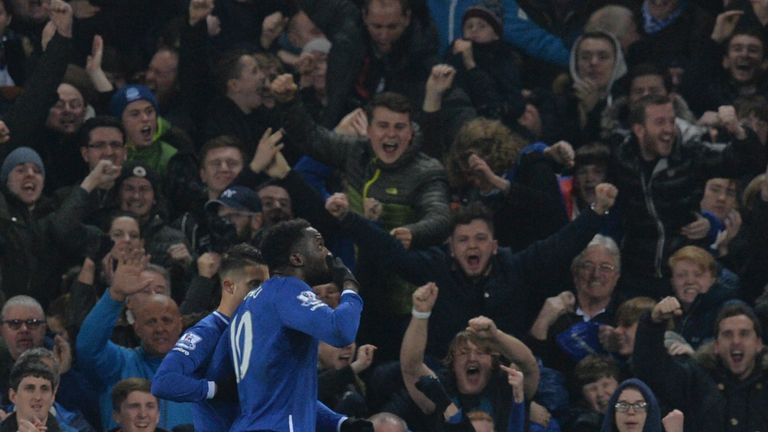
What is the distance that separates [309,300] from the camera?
12.1 meters

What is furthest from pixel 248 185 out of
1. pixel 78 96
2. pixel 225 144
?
pixel 78 96

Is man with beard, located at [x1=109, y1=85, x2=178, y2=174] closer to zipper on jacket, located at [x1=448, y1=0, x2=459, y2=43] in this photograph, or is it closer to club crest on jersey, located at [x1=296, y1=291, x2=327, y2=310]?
zipper on jacket, located at [x1=448, y1=0, x2=459, y2=43]

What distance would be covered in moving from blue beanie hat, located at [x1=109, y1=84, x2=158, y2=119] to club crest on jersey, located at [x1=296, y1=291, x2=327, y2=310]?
225 inches

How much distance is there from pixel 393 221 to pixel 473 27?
8.51 ft

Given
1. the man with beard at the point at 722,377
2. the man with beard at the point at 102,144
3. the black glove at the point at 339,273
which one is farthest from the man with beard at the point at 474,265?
the black glove at the point at 339,273

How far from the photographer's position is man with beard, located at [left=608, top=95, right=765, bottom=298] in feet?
55.9

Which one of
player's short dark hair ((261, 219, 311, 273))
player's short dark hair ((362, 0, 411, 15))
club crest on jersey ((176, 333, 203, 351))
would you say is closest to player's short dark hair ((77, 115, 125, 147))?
player's short dark hair ((362, 0, 411, 15))

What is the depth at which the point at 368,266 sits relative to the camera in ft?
53.6

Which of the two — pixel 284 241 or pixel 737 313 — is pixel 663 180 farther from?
pixel 284 241

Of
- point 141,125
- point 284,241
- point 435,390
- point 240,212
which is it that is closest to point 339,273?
point 284,241

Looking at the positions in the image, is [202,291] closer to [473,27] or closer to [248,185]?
[248,185]

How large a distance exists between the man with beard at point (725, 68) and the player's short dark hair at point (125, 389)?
5.91m

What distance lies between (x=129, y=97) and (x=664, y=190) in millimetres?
4030

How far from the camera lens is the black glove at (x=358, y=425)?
41.0 feet
